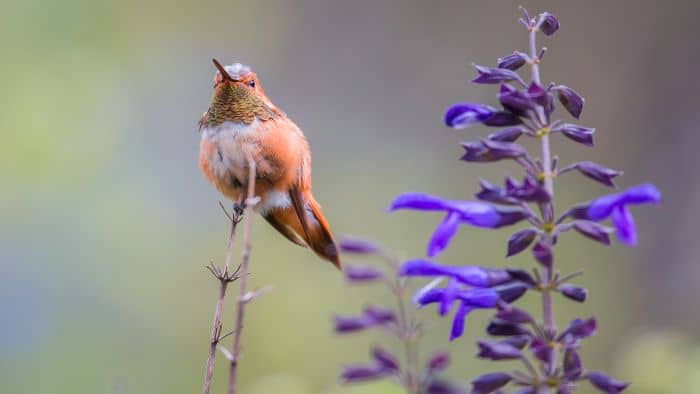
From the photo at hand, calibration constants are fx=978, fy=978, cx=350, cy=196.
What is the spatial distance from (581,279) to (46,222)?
354 centimetres

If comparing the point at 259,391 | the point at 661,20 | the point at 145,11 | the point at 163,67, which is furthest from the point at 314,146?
the point at 259,391

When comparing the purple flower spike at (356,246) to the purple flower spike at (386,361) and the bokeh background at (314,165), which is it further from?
the bokeh background at (314,165)

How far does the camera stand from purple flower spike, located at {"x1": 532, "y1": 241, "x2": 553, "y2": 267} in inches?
61.8

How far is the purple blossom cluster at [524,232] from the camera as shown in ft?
5.06

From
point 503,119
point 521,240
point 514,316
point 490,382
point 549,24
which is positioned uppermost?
point 549,24

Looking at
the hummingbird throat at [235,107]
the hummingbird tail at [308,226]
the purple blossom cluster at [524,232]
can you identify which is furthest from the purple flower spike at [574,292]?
the hummingbird throat at [235,107]

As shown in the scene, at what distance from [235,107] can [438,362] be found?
247cm

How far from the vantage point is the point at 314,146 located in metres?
8.03

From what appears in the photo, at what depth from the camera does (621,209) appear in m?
1.76

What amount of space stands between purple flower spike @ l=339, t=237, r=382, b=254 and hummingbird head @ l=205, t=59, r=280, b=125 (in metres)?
2.32

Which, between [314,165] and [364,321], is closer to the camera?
[364,321]

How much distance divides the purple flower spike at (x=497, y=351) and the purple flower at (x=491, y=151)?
14.1 inches

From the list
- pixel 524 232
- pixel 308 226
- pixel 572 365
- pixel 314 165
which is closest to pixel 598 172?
pixel 524 232

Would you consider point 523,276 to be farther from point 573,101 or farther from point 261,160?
point 261,160
